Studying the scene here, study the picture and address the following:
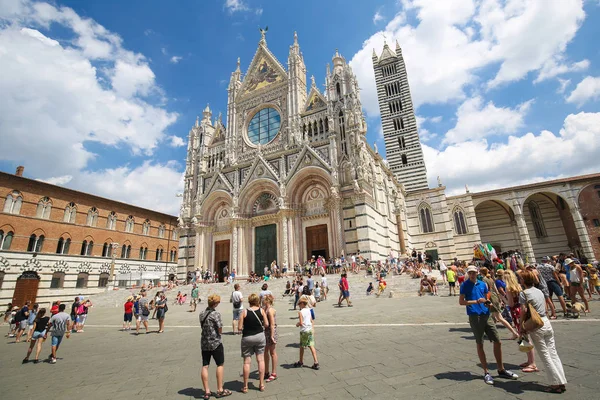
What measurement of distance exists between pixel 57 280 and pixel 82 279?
1.89m

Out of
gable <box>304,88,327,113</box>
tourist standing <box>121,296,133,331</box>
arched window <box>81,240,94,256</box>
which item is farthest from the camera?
arched window <box>81,240,94,256</box>

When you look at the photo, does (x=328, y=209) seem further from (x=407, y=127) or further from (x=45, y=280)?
(x=45, y=280)

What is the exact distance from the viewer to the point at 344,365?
16.5ft

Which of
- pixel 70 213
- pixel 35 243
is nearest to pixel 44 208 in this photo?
pixel 70 213

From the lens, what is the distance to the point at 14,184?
2348 cm

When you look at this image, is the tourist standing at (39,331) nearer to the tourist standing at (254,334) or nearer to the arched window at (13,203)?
the tourist standing at (254,334)

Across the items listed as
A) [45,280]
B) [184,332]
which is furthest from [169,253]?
[184,332]

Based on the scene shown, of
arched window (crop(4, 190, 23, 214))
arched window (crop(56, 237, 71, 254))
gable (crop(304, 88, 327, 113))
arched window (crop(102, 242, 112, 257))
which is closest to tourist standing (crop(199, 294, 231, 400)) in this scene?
gable (crop(304, 88, 327, 113))

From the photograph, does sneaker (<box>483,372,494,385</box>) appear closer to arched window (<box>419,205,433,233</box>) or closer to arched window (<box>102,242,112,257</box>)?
arched window (<box>419,205,433,233</box>)

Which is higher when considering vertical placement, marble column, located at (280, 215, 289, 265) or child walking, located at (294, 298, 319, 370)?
marble column, located at (280, 215, 289, 265)

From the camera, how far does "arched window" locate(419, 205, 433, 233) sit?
31703 mm

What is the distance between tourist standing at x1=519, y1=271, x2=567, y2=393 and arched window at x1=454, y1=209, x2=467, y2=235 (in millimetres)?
30402

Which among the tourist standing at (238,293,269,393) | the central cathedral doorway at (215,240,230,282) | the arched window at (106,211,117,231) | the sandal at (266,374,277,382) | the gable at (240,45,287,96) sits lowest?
the sandal at (266,374,277,382)

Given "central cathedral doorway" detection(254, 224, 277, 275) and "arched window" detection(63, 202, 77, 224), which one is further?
"arched window" detection(63, 202, 77, 224)
